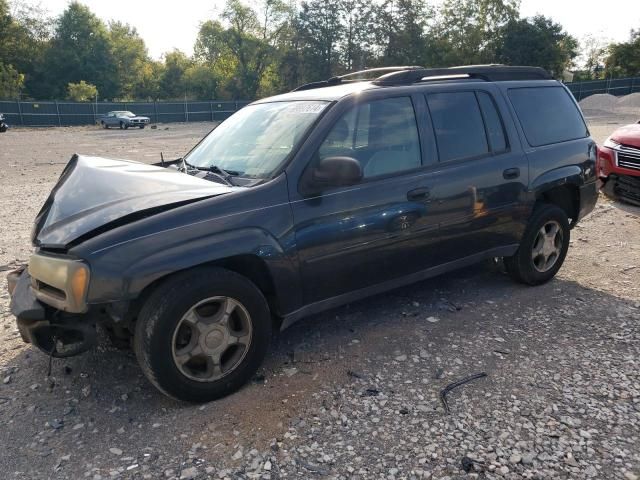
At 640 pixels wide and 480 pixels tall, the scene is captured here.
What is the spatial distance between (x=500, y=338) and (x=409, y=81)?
2151 mm

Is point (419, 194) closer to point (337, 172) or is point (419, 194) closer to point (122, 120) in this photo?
point (337, 172)

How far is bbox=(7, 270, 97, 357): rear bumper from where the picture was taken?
9.02 feet

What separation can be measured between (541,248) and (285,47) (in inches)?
2557

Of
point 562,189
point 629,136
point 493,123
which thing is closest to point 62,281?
point 493,123

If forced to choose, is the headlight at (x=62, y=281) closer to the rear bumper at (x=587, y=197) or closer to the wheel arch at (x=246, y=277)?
the wheel arch at (x=246, y=277)

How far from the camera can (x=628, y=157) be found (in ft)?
26.6

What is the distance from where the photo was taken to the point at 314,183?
3191 millimetres

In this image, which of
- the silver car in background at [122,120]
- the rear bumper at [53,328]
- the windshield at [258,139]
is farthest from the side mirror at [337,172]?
the silver car in background at [122,120]

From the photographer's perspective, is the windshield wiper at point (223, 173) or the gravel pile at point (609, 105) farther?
the gravel pile at point (609, 105)

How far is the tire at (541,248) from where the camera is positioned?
181 inches

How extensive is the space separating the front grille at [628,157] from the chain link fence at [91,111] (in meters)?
32.4

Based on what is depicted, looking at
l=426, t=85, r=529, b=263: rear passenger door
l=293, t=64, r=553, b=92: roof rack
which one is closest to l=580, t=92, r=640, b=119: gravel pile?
l=293, t=64, r=553, b=92: roof rack

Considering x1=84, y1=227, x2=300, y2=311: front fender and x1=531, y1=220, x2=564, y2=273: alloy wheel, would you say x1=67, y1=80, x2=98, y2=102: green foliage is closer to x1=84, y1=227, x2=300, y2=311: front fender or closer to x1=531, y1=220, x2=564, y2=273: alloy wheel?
x1=531, y1=220, x2=564, y2=273: alloy wheel

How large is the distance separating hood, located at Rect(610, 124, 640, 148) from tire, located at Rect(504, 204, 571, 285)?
4.41 m
